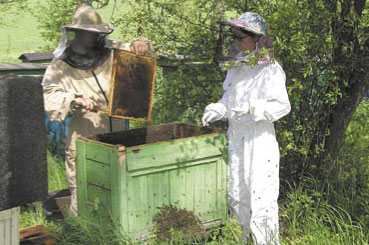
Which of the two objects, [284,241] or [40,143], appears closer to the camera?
[40,143]

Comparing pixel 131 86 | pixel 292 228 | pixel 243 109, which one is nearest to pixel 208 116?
pixel 243 109

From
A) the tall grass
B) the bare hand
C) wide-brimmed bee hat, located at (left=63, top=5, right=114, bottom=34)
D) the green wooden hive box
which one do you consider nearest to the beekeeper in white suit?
the green wooden hive box

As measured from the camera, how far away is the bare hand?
4047 millimetres

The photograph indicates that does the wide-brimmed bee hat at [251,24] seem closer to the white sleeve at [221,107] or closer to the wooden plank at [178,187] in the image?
the white sleeve at [221,107]

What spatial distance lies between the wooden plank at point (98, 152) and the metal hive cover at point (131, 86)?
0.39 metres

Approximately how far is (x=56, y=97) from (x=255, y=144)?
1.40 metres

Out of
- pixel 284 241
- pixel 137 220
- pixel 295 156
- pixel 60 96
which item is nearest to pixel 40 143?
pixel 137 220

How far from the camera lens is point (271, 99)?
3564 millimetres

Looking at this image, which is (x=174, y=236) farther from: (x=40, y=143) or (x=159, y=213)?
(x=40, y=143)

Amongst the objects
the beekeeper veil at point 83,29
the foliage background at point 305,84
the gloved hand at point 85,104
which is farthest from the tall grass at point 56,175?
the gloved hand at point 85,104

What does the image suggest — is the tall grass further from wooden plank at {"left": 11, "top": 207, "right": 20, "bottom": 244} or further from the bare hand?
wooden plank at {"left": 11, "top": 207, "right": 20, "bottom": 244}

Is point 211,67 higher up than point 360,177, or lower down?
higher up

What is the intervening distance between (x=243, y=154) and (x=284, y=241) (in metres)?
0.77

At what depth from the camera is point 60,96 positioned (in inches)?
154
